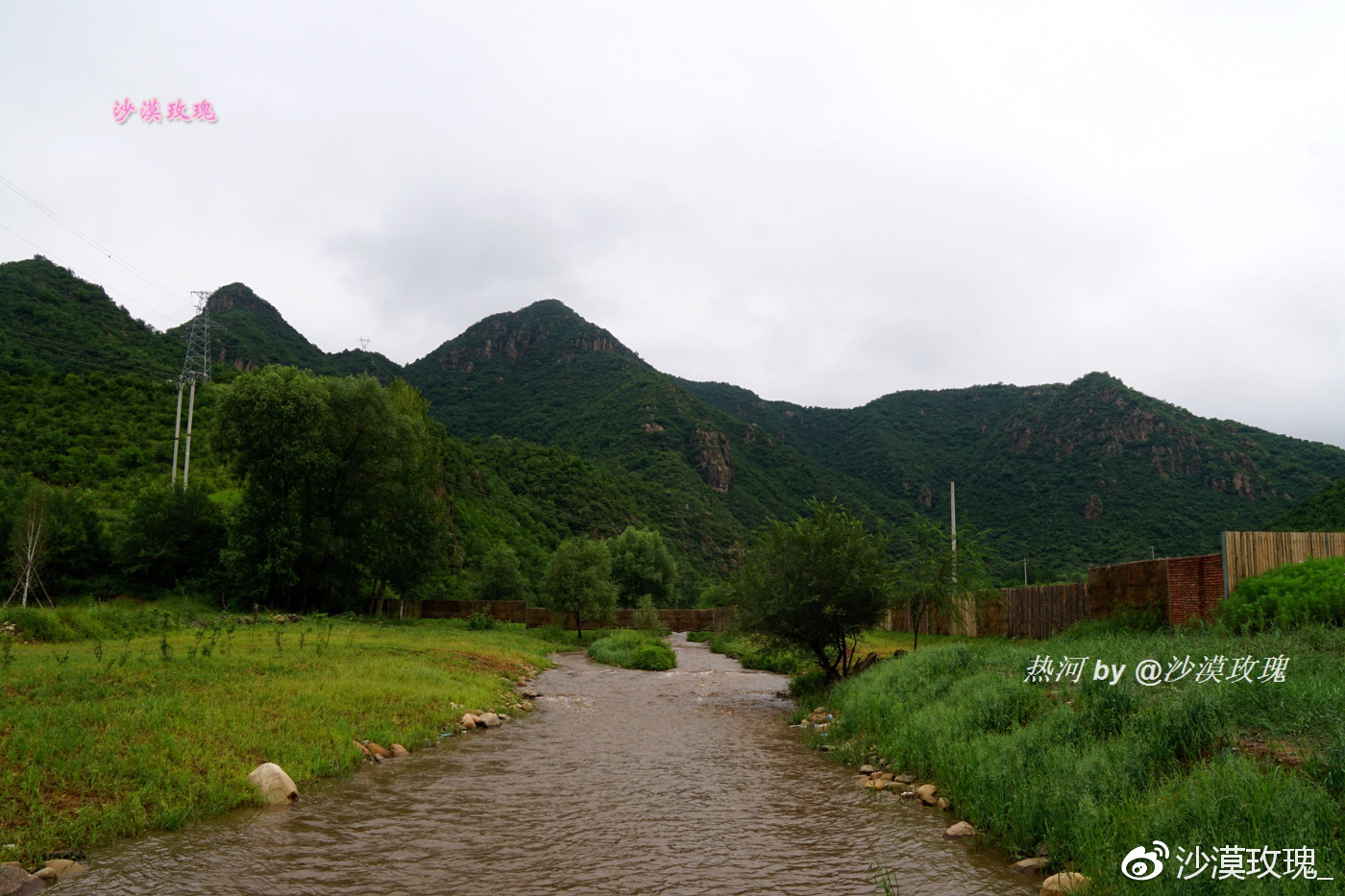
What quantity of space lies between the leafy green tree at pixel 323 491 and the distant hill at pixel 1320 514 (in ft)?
188

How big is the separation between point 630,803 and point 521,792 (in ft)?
5.76

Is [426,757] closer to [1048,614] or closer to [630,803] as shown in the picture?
Result: [630,803]

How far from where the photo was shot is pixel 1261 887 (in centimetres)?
563

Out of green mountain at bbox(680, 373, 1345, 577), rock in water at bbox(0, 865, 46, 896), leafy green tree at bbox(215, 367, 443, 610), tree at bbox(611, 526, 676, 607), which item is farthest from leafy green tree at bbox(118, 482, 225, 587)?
green mountain at bbox(680, 373, 1345, 577)

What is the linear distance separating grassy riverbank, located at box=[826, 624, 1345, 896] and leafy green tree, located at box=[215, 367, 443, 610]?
1453 inches

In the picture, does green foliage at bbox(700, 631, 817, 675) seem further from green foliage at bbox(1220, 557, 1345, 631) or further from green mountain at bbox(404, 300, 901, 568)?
green mountain at bbox(404, 300, 901, 568)

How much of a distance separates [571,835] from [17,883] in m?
5.37

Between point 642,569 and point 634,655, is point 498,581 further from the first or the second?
point 634,655

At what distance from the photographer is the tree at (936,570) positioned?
25.6 m

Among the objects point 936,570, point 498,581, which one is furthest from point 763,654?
point 498,581

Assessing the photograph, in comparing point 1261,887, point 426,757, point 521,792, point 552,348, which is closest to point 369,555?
point 426,757

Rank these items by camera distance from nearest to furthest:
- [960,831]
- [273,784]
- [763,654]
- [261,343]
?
[960,831] < [273,784] < [763,654] < [261,343]

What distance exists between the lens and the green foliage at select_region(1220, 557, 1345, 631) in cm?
1470

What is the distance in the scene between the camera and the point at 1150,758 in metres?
8.66
